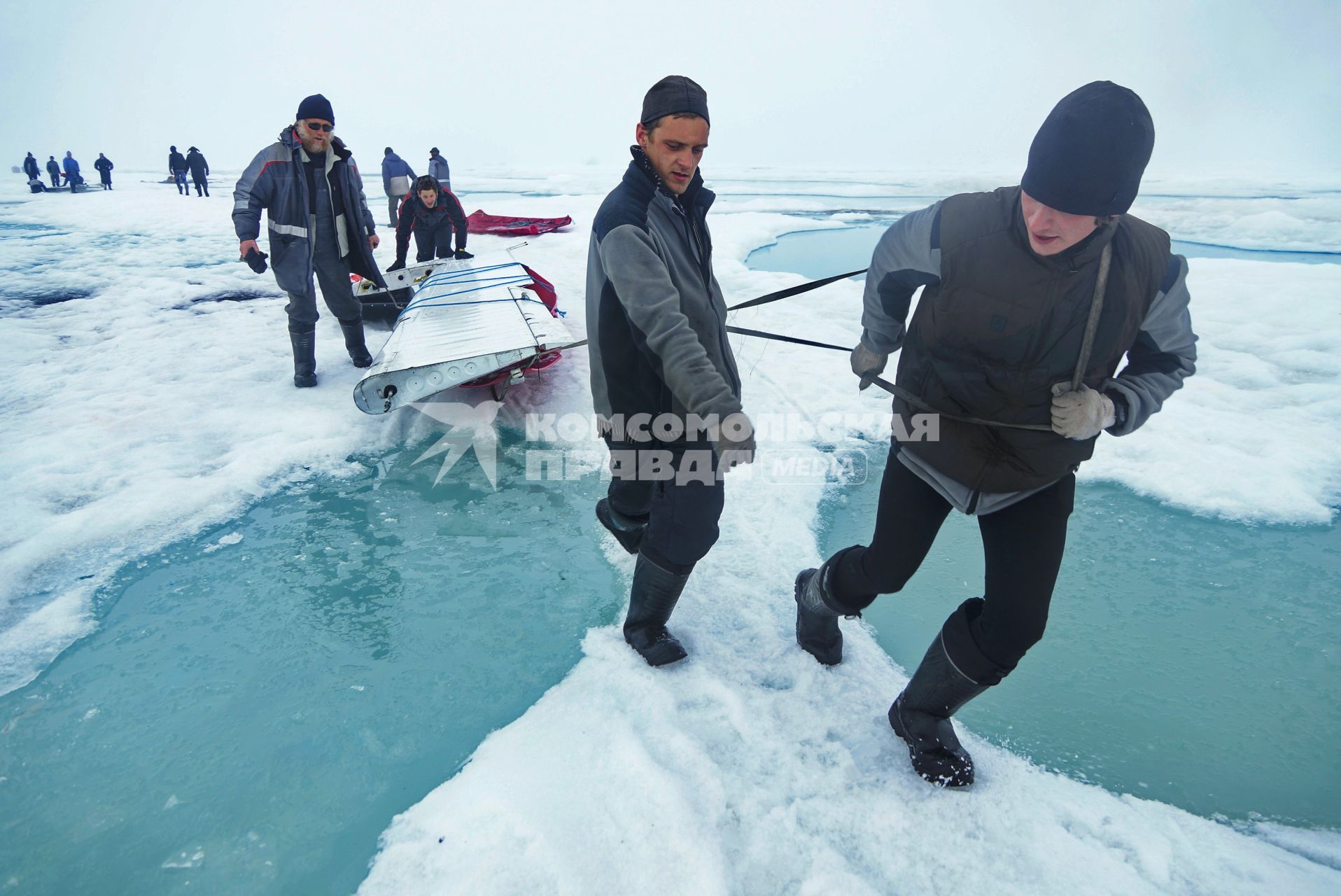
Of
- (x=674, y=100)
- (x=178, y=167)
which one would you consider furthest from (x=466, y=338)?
(x=178, y=167)

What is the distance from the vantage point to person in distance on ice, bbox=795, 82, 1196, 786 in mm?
1371

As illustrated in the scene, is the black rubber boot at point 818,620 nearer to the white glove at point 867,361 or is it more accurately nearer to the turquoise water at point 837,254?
the white glove at point 867,361

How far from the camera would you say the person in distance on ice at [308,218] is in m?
3.88

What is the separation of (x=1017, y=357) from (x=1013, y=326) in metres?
0.08

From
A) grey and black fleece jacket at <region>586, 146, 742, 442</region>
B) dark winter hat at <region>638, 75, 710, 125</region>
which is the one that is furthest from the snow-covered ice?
dark winter hat at <region>638, 75, 710, 125</region>

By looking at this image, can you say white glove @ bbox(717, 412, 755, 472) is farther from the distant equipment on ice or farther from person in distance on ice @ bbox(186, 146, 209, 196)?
person in distance on ice @ bbox(186, 146, 209, 196)

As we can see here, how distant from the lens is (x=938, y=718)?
1847 mm

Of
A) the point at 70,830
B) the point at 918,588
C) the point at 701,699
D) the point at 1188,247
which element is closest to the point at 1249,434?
the point at 918,588

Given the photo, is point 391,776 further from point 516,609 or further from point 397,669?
point 516,609

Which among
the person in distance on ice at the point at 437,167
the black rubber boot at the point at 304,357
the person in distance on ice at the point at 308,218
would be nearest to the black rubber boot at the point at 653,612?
the person in distance on ice at the point at 308,218

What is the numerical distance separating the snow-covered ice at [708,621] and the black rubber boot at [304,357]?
13 cm

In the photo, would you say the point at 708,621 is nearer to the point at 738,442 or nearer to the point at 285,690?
the point at 738,442

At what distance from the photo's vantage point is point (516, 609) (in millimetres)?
2504

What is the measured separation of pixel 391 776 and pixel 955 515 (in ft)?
9.04
